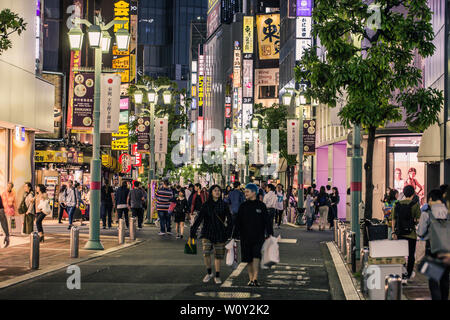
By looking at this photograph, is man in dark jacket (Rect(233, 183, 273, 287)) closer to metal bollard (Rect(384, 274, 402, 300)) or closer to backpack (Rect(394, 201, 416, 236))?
backpack (Rect(394, 201, 416, 236))

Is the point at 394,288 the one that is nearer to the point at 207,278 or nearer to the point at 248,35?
the point at 207,278

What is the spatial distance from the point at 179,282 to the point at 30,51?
15672mm

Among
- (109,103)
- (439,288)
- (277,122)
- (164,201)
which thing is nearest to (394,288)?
(439,288)

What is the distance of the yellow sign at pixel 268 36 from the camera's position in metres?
96.6

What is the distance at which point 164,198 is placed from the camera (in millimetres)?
25906

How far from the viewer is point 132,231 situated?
2398 centimetres

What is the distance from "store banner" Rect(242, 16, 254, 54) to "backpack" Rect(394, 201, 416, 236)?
90.9 metres

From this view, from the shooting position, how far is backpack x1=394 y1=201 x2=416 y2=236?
13227 millimetres

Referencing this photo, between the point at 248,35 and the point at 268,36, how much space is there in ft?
25.5

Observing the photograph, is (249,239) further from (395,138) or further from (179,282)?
(395,138)

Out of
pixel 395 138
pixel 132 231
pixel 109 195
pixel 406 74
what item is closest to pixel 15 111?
pixel 132 231

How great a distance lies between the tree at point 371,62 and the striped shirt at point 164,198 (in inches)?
359

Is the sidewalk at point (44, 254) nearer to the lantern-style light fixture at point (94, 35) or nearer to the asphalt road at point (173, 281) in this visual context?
the asphalt road at point (173, 281)
